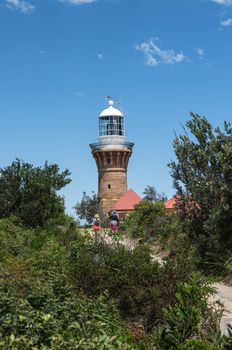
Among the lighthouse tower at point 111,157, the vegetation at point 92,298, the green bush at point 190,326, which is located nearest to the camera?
the vegetation at point 92,298

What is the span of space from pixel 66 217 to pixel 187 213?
7.75 m

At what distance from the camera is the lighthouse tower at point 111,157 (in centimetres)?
5181

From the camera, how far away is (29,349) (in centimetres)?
498

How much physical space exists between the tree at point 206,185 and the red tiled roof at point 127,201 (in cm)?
3211

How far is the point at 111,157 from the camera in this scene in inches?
2045

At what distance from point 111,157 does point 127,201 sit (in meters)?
4.77

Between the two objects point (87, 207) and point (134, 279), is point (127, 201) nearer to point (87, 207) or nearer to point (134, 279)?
point (87, 207)

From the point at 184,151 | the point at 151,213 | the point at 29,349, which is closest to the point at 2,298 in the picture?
the point at 29,349

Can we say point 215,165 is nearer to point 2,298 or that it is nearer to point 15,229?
point 15,229

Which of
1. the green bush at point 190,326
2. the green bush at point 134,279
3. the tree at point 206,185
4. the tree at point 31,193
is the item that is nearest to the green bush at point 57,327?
the green bush at point 190,326

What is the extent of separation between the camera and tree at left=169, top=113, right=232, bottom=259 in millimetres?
14242

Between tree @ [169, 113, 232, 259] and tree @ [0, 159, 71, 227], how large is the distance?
6.95 meters

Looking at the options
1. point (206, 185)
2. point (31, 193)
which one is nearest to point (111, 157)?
point (31, 193)

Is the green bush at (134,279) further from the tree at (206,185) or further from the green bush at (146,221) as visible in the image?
the green bush at (146,221)
